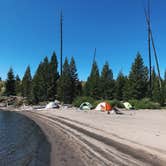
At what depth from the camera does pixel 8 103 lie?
66938mm

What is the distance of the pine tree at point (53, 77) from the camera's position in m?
61.3

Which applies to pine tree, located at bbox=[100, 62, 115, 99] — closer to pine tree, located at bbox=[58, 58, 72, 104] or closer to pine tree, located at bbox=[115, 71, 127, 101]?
pine tree, located at bbox=[115, 71, 127, 101]

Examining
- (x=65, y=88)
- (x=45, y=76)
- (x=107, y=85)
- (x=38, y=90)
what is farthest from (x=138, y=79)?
(x=38, y=90)

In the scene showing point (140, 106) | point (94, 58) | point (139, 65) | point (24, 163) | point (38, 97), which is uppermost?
point (94, 58)

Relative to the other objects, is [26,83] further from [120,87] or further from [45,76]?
[120,87]

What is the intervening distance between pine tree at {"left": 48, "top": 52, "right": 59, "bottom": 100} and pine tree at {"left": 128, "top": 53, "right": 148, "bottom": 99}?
68.8 feet

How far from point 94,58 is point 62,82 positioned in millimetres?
12329

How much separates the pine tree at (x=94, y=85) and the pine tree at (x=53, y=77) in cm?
912

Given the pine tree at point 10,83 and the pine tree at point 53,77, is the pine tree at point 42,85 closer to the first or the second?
the pine tree at point 53,77

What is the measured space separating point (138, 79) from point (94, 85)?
12.5 m

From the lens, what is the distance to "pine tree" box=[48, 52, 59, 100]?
201 ft

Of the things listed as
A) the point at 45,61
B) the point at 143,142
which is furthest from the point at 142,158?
the point at 45,61

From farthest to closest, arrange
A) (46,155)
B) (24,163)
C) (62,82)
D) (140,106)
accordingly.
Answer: (62,82), (140,106), (46,155), (24,163)

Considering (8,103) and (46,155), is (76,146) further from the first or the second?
(8,103)
